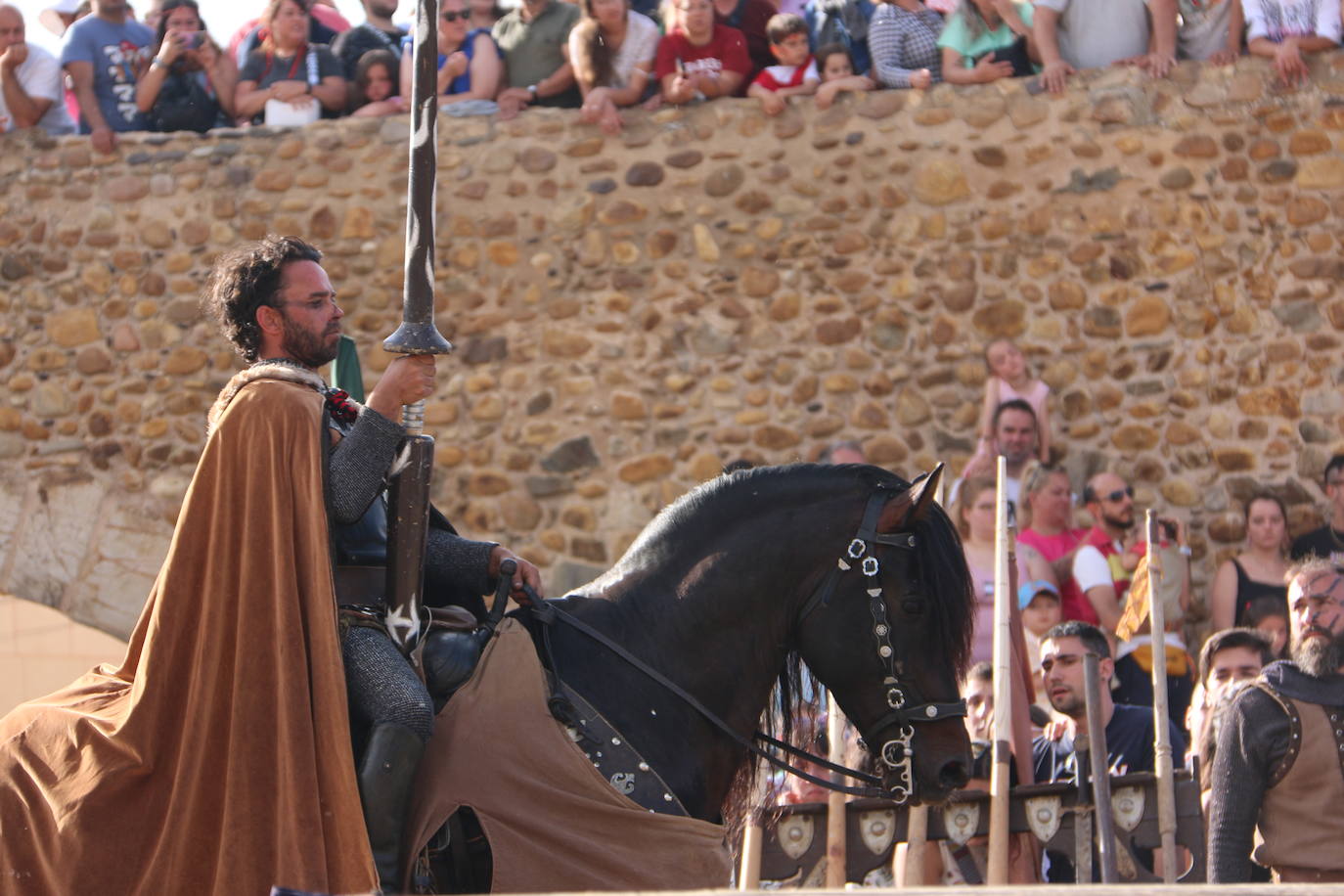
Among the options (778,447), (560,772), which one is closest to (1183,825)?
(560,772)

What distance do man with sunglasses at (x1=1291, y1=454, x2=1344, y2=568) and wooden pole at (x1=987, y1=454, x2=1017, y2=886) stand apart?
9.02 ft

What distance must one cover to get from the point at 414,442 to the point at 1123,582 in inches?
185

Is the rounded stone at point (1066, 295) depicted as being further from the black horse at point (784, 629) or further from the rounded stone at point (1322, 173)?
the black horse at point (784, 629)

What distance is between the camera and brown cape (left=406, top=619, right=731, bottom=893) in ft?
11.9

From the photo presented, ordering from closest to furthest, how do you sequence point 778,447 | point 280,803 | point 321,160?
point 280,803, point 778,447, point 321,160

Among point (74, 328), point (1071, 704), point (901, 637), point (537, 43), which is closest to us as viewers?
point (901, 637)

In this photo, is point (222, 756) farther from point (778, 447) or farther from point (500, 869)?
point (778, 447)

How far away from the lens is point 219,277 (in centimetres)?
405

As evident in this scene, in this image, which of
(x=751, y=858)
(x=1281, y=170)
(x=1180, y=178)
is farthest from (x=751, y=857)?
(x=1281, y=170)

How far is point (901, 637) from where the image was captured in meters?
3.91

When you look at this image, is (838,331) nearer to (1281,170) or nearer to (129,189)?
(1281,170)

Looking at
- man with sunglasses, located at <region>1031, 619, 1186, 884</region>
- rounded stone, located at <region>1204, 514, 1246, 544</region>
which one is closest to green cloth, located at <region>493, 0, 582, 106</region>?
rounded stone, located at <region>1204, 514, 1246, 544</region>

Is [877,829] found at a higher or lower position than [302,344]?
lower

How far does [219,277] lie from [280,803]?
123 centimetres
